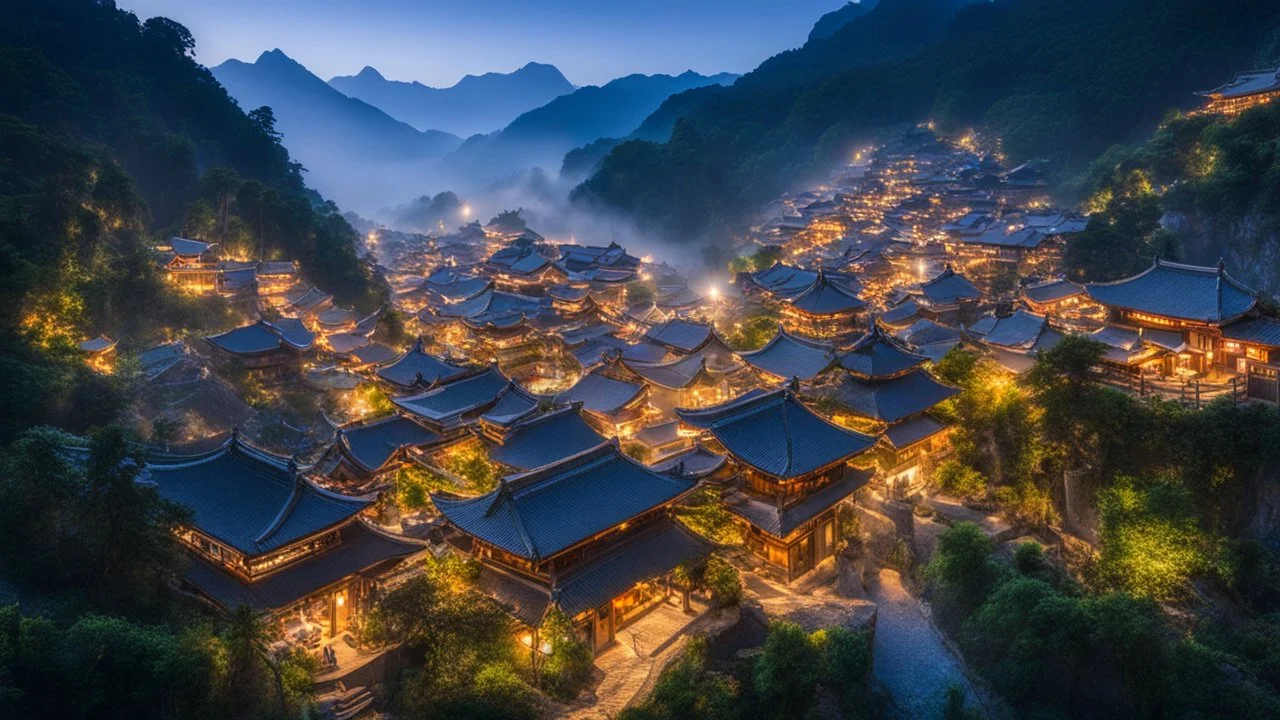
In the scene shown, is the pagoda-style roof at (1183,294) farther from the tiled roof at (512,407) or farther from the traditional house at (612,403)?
the tiled roof at (512,407)

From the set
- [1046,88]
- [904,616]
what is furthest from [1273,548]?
[1046,88]

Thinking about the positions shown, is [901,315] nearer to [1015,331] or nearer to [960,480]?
[1015,331]

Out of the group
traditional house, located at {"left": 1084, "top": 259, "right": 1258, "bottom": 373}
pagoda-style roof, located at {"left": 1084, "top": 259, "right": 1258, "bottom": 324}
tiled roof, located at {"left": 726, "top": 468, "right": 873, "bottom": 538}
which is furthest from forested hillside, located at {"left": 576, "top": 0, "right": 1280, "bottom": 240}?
tiled roof, located at {"left": 726, "top": 468, "right": 873, "bottom": 538}

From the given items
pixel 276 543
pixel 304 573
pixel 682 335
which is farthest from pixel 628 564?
pixel 682 335

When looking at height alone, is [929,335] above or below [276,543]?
below

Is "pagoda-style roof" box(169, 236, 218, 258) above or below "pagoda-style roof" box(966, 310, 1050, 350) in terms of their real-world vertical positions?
above

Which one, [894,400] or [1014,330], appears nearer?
[894,400]

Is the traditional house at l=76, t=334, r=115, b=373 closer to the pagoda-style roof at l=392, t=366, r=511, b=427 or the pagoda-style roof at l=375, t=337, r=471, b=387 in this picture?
the pagoda-style roof at l=375, t=337, r=471, b=387
